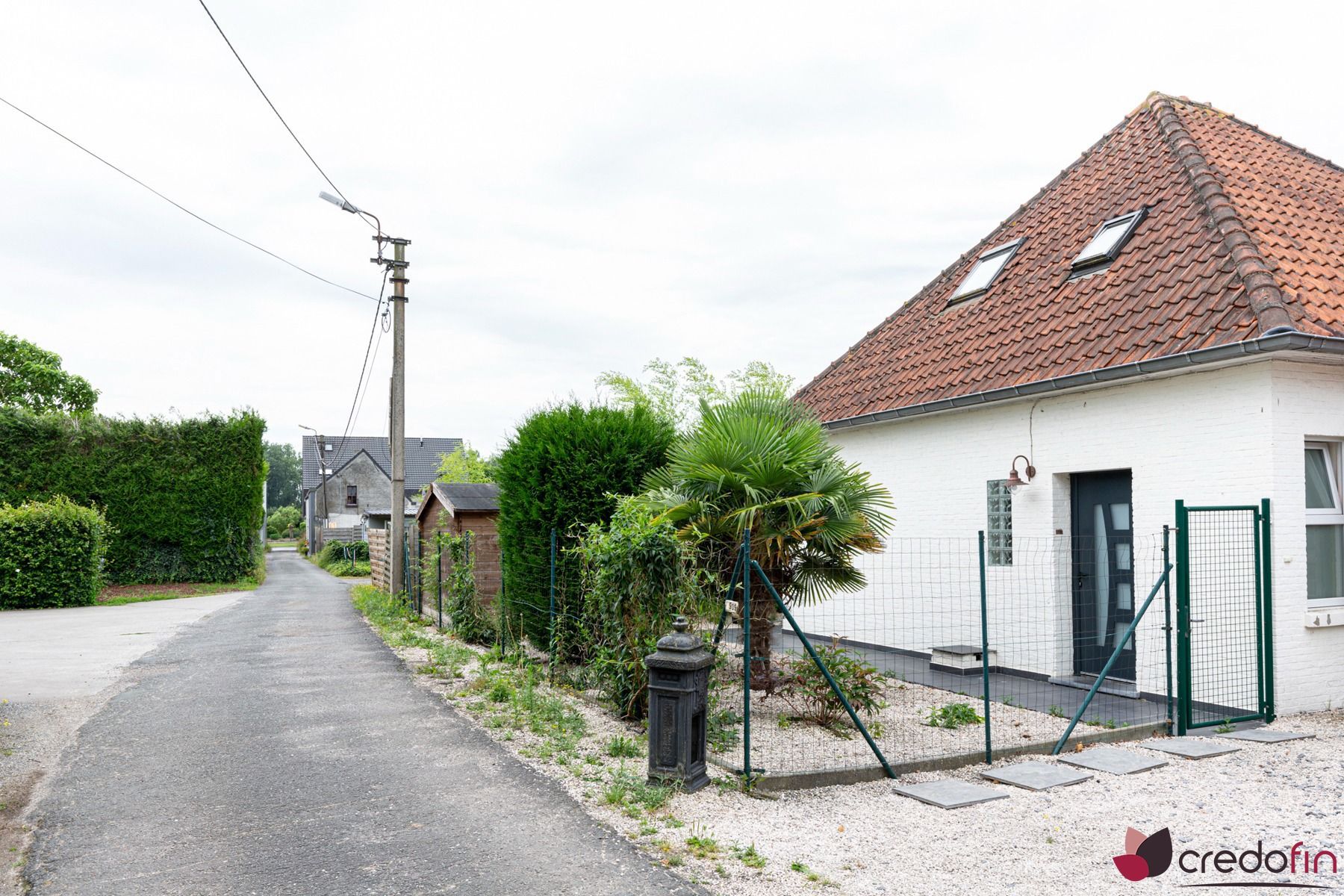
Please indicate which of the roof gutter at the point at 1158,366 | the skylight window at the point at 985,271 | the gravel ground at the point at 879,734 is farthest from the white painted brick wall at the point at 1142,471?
the skylight window at the point at 985,271

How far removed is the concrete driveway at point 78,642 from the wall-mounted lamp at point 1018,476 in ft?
32.8

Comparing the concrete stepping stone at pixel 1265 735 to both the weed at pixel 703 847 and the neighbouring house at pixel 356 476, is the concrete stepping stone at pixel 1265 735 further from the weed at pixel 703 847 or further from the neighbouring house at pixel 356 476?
the neighbouring house at pixel 356 476

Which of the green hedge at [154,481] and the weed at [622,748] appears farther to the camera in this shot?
the green hedge at [154,481]

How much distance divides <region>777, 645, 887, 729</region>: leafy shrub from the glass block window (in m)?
3.07

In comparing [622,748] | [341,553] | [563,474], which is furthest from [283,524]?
[622,748]

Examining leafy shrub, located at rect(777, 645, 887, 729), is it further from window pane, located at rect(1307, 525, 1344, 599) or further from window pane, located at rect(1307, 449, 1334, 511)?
window pane, located at rect(1307, 449, 1334, 511)

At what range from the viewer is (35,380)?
148 feet

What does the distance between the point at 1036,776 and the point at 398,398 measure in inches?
572

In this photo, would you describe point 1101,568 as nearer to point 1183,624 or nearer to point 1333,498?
point 1183,624

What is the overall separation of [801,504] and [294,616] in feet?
45.3

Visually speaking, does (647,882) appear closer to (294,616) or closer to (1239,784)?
(1239,784)

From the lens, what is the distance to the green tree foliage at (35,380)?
44156mm

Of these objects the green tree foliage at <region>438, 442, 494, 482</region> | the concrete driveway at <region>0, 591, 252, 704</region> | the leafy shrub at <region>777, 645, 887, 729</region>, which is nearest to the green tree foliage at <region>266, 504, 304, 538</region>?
the green tree foliage at <region>438, 442, 494, 482</region>

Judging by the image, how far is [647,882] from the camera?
14.5 ft
